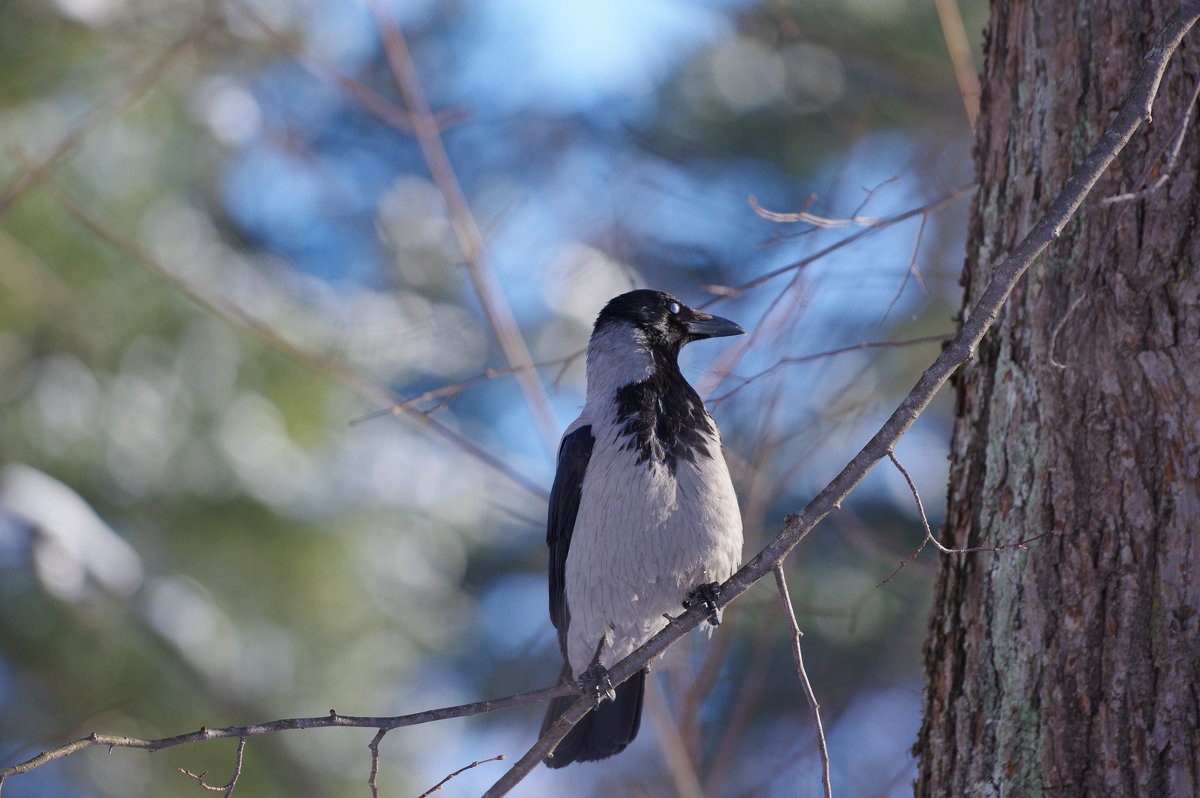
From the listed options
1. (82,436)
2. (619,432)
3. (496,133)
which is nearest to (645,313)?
(619,432)

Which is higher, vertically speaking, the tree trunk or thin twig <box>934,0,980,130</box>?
thin twig <box>934,0,980,130</box>

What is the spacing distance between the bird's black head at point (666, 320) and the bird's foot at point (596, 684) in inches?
40.6

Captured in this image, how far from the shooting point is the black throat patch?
8.61 feet

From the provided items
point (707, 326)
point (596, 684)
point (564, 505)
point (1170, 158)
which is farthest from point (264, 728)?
point (1170, 158)

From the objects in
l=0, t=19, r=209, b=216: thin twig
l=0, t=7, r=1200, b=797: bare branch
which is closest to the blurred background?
l=0, t=19, r=209, b=216: thin twig

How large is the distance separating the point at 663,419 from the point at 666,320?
51 cm

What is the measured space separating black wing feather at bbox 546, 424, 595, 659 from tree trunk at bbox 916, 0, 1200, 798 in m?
1.04

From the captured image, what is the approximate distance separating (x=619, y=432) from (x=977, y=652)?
1.09m

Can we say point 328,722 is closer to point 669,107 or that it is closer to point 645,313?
point 645,313

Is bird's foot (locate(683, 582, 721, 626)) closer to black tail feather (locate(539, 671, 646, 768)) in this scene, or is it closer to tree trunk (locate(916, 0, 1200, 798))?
black tail feather (locate(539, 671, 646, 768))

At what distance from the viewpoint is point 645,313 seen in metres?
3.11

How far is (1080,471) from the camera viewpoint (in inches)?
79.2

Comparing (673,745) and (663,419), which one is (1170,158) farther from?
(673,745)

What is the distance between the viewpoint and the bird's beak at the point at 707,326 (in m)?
3.09
